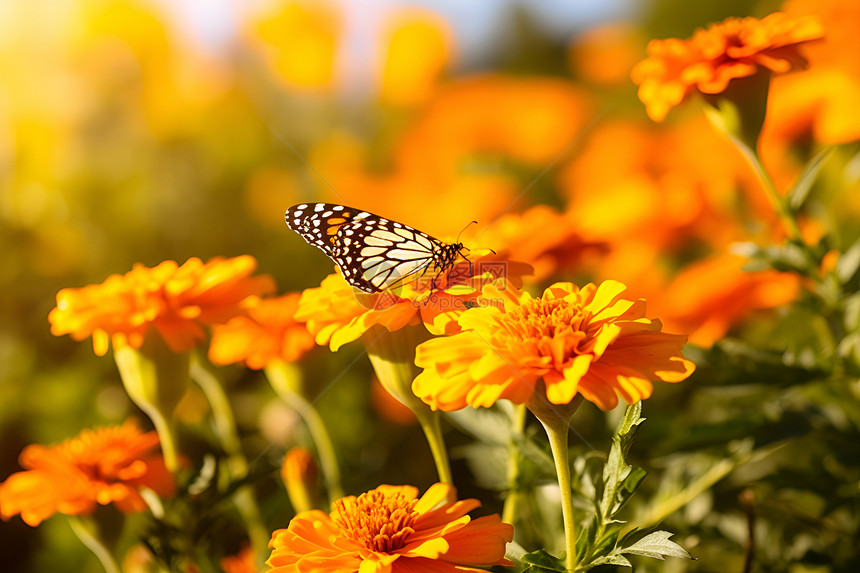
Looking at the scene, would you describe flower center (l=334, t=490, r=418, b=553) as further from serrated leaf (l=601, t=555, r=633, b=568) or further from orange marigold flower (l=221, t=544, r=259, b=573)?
orange marigold flower (l=221, t=544, r=259, b=573)

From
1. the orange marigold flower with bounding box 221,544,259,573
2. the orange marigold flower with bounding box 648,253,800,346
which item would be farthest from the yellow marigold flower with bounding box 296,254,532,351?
the orange marigold flower with bounding box 648,253,800,346

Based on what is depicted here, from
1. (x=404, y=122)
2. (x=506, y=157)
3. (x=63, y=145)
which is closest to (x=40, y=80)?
(x=63, y=145)

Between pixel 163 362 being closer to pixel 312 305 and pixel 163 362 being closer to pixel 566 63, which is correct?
pixel 312 305

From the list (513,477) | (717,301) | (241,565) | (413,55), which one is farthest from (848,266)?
(413,55)

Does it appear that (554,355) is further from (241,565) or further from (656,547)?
(241,565)

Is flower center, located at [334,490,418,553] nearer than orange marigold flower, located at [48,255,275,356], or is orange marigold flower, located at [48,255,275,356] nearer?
flower center, located at [334,490,418,553]

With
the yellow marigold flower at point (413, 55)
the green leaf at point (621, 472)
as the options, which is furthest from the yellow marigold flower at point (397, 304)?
the yellow marigold flower at point (413, 55)

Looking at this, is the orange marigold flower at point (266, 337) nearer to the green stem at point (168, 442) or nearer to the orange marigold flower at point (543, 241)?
the green stem at point (168, 442)
